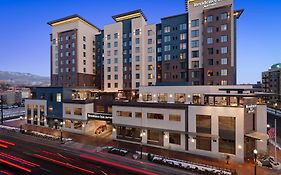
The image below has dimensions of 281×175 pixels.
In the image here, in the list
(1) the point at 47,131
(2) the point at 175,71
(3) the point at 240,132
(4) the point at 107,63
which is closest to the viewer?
(3) the point at 240,132

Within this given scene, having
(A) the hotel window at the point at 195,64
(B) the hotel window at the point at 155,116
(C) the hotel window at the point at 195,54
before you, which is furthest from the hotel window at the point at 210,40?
(B) the hotel window at the point at 155,116

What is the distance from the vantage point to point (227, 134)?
3247 cm

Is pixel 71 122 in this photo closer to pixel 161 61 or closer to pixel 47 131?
pixel 47 131

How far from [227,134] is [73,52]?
65.1 m

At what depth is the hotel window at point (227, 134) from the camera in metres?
32.1

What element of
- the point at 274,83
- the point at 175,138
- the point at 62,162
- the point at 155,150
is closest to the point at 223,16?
the point at 175,138

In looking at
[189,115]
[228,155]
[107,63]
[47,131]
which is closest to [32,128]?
[47,131]

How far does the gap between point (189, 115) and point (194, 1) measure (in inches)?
1610

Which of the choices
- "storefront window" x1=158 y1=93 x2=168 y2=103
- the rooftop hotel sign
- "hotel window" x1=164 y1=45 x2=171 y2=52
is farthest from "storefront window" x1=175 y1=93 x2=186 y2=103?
the rooftop hotel sign

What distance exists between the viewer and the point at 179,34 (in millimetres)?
62156

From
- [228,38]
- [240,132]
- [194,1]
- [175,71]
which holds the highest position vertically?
[194,1]

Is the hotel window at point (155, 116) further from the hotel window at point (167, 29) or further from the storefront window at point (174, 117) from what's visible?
the hotel window at point (167, 29)

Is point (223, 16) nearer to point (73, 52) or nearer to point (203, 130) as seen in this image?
point (203, 130)

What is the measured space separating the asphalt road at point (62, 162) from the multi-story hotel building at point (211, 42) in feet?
121
